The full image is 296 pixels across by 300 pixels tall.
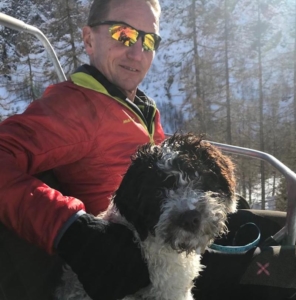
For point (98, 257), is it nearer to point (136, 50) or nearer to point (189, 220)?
point (189, 220)

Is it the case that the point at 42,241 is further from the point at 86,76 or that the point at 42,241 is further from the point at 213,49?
the point at 213,49

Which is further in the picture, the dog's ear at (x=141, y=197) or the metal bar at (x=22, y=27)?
the metal bar at (x=22, y=27)

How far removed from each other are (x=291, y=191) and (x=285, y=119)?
2971 cm

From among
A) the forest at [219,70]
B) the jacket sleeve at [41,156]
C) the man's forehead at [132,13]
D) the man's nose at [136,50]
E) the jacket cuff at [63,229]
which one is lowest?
the forest at [219,70]

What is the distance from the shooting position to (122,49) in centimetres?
282

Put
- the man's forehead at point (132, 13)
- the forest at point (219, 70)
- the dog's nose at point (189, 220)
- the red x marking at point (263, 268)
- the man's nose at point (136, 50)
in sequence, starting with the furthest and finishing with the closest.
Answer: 1. the forest at point (219, 70)
2. the man's nose at point (136, 50)
3. the man's forehead at point (132, 13)
4. the red x marking at point (263, 268)
5. the dog's nose at point (189, 220)

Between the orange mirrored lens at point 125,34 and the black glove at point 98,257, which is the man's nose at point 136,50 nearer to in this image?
the orange mirrored lens at point 125,34

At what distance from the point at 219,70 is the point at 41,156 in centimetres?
2780

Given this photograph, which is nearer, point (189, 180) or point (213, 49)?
point (189, 180)

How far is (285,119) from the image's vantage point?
3081 centimetres

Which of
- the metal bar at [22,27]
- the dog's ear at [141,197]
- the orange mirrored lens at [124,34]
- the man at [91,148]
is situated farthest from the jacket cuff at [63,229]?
the metal bar at [22,27]

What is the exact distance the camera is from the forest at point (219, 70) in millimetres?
22609

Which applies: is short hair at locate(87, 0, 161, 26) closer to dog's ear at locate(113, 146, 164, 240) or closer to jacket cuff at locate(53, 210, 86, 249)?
dog's ear at locate(113, 146, 164, 240)

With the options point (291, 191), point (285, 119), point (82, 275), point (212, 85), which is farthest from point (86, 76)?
point (285, 119)
